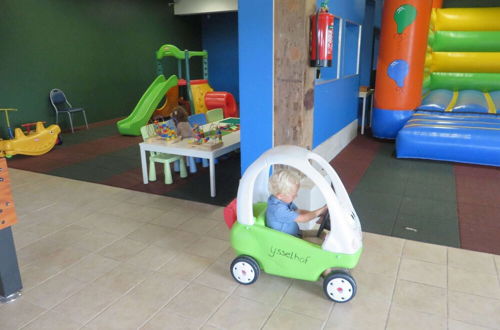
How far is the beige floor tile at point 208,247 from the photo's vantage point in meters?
3.03

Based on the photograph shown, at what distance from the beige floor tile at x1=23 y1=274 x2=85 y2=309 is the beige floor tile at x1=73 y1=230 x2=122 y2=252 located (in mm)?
423

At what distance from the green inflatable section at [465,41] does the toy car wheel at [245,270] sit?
231 inches

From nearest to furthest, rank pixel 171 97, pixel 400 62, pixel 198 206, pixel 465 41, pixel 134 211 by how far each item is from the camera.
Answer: pixel 134 211, pixel 198 206, pixel 400 62, pixel 465 41, pixel 171 97

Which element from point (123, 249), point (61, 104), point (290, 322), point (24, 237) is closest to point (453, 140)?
point (290, 322)

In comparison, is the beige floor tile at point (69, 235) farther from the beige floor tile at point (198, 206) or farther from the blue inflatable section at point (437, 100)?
the blue inflatable section at point (437, 100)

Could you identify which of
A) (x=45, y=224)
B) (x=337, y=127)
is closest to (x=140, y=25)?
(x=337, y=127)

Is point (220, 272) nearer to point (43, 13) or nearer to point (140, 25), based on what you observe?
point (43, 13)

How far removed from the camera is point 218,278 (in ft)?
8.87

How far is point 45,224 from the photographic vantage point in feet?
11.9

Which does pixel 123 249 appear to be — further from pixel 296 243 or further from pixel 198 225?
pixel 296 243

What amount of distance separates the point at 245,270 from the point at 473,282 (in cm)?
157

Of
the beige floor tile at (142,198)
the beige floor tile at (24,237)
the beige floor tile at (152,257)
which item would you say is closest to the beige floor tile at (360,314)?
the beige floor tile at (152,257)

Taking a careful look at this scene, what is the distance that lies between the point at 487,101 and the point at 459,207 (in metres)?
3.30

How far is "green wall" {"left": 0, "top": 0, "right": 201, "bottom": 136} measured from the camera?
6980 mm
